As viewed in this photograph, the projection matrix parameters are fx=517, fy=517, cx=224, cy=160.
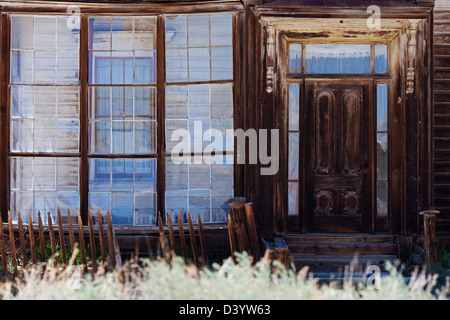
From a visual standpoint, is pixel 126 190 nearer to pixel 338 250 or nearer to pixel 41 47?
pixel 41 47

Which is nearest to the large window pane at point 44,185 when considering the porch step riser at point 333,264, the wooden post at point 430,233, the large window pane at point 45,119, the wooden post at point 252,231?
the large window pane at point 45,119

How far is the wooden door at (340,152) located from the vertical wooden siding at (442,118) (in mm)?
1163

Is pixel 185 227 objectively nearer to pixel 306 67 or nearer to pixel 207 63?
pixel 207 63

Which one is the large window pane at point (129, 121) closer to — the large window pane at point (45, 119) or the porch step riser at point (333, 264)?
the large window pane at point (45, 119)

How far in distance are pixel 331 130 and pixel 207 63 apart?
1.91 metres

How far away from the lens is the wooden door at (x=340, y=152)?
693 cm

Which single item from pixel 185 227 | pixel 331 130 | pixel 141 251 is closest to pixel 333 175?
pixel 331 130

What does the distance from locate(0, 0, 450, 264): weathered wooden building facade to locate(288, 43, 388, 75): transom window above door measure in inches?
0.6

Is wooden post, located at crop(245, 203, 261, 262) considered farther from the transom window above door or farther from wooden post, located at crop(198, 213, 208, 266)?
the transom window above door

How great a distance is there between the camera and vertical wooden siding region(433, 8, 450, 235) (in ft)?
24.1

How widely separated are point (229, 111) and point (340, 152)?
159 cm

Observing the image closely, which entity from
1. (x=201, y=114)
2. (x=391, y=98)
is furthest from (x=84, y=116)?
(x=391, y=98)

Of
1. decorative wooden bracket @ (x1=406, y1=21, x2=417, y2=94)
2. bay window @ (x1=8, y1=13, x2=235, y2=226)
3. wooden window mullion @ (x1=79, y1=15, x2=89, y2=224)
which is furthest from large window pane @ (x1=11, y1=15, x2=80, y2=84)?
decorative wooden bracket @ (x1=406, y1=21, x2=417, y2=94)

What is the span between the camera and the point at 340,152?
6941 mm
